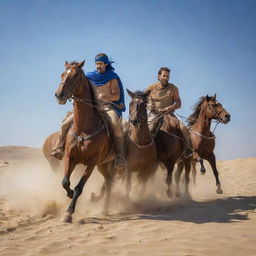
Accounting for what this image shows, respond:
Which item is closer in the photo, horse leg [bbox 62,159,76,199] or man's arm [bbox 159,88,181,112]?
horse leg [bbox 62,159,76,199]

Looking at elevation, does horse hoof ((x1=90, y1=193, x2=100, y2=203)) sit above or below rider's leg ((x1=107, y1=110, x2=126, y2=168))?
below

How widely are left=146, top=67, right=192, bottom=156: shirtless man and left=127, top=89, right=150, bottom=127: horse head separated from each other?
1792mm

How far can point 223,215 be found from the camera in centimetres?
691

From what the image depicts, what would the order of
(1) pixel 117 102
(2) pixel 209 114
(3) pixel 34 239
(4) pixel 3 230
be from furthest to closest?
(2) pixel 209 114
(1) pixel 117 102
(4) pixel 3 230
(3) pixel 34 239

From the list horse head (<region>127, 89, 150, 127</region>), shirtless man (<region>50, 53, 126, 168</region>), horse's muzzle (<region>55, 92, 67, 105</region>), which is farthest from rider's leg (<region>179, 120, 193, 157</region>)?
horse's muzzle (<region>55, 92, 67, 105</region>)

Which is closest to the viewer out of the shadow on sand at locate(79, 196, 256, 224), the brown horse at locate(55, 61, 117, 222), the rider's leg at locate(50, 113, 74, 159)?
the brown horse at locate(55, 61, 117, 222)

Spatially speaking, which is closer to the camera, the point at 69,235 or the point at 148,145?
the point at 69,235

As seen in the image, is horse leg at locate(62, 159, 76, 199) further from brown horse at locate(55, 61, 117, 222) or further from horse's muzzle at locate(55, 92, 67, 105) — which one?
horse's muzzle at locate(55, 92, 67, 105)

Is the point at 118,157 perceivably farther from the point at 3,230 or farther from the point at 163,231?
the point at 3,230

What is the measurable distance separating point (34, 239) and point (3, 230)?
2.75 feet

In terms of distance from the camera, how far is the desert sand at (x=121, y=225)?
414 cm

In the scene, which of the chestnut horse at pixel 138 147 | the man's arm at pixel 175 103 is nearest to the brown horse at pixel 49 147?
the chestnut horse at pixel 138 147

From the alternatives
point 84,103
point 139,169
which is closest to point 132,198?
point 139,169

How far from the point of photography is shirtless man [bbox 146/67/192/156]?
972 centimetres
